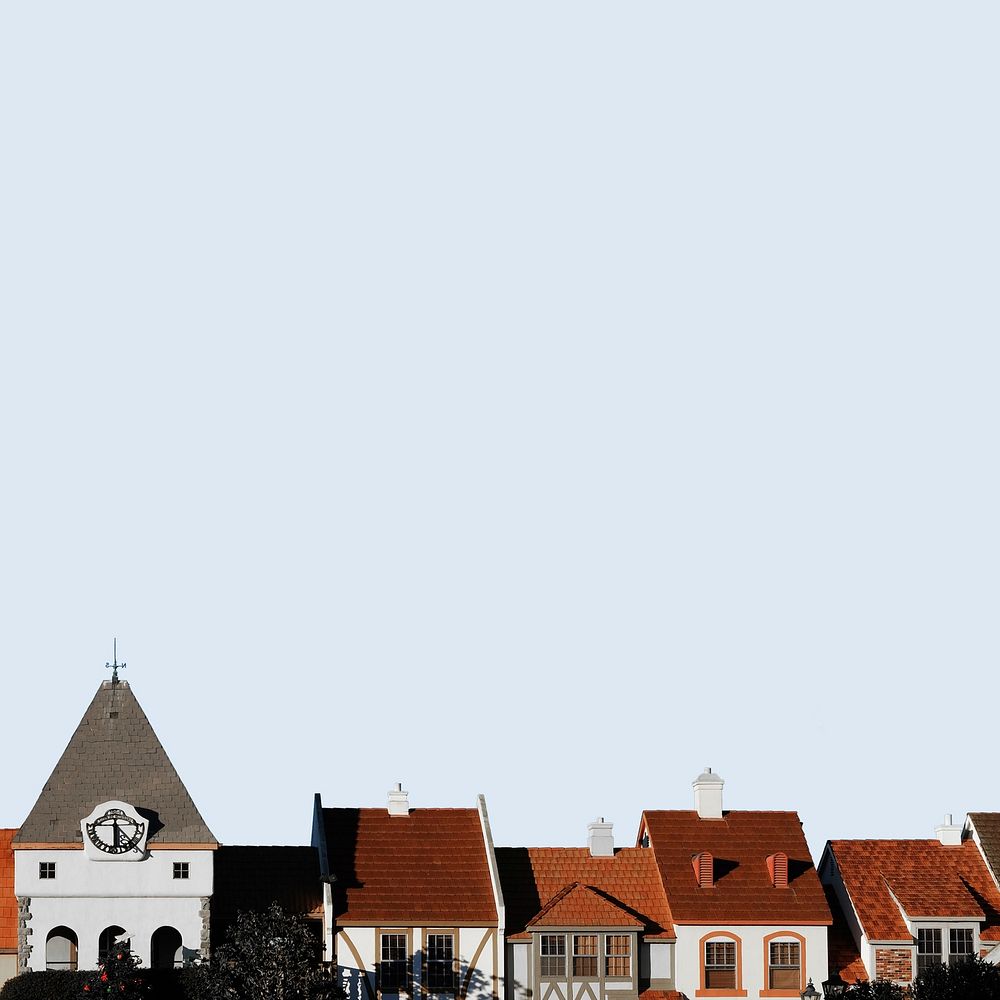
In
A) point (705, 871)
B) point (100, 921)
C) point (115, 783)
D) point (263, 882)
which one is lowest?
point (100, 921)

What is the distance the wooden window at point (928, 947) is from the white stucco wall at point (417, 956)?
43.9ft

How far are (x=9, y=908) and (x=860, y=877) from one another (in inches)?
1081

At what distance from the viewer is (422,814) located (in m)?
73.3

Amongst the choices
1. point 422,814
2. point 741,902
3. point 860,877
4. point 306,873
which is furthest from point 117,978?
point 860,877

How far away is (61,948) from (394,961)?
1024 cm

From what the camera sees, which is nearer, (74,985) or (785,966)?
(74,985)

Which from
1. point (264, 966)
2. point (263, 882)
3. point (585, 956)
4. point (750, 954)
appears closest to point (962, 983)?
point (750, 954)

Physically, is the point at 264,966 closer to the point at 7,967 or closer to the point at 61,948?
the point at 61,948

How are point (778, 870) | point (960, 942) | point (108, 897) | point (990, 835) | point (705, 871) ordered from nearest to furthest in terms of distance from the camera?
1. point (108, 897)
2. point (960, 942)
3. point (705, 871)
4. point (778, 870)
5. point (990, 835)

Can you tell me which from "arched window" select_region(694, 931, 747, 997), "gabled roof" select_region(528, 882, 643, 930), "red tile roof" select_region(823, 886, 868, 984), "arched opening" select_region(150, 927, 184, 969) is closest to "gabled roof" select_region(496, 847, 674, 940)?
"gabled roof" select_region(528, 882, 643, 930)

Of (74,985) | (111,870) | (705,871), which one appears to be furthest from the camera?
(705,871)

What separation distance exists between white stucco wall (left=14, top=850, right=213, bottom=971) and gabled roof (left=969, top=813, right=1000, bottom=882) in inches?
1022

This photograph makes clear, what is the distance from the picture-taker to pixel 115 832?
6694 centimetres

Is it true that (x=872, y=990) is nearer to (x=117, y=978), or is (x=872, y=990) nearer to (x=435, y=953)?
(x=435, y=953)
